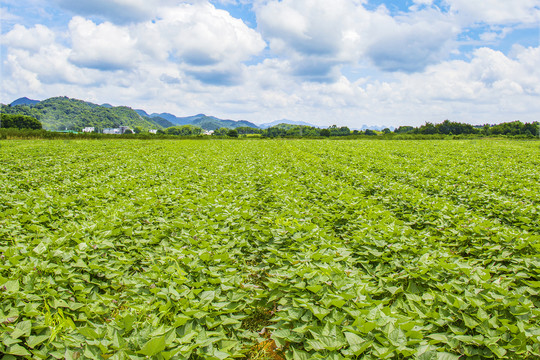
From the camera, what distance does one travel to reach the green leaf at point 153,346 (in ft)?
7.68

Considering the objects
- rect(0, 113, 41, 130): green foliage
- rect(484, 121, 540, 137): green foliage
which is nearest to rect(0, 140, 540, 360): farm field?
rect(484, 121, 540, 137): green foliage

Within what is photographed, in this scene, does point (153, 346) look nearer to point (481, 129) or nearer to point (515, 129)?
point (515, 129)

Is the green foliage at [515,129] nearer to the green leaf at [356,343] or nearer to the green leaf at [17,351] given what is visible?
the green leaf at [356,343]

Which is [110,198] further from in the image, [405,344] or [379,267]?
[405,344]

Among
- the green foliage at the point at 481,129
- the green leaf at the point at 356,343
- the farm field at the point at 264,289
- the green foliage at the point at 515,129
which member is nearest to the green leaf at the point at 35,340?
the farm field at the point at 264,289

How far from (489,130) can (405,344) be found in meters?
103

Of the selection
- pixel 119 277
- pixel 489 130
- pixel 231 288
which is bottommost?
pixel 119 277

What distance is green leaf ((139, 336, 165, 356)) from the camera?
2.34 metres

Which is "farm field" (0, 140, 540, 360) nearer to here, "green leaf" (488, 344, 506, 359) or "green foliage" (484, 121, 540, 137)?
"green leaf" (488, 344, 506, 359)

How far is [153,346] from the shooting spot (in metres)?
2.35

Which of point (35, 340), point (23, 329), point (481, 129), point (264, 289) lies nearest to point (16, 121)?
point (23, 329)

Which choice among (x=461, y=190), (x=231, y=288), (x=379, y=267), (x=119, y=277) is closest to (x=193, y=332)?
(x=231, y=288)

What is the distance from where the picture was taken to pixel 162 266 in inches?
173

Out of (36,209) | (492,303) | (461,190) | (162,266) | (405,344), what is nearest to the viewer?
(405,344)
